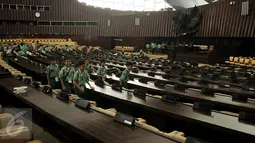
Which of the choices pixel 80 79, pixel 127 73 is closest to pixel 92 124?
pixel 80 79

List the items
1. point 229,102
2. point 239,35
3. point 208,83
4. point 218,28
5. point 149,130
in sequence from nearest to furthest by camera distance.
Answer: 1. point 149,130
2. point 229,102
3. point 208,83
4. point 239,35
5. point 218,28

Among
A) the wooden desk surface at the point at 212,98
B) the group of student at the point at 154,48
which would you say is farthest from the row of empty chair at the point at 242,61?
the wooden desk surface at the point at 212,98

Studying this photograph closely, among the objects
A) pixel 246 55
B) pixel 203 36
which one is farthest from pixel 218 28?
pixel 246 55

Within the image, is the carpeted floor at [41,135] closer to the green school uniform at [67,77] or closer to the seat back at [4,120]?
the seat back at [4,120]

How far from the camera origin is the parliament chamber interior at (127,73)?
336cm

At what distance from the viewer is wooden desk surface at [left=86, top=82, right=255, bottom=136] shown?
128 inches

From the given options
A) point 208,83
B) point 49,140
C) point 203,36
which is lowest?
point 49,140

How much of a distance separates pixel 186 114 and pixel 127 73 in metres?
2.81

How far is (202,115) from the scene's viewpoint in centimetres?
377

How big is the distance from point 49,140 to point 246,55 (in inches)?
596

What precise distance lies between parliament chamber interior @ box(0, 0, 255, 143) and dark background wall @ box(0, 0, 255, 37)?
0.08m

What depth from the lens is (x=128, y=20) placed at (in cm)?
2338

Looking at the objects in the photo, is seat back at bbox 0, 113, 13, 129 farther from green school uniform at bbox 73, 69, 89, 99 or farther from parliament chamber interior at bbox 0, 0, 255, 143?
green school uniform at bbox 73, 69, 89, 99

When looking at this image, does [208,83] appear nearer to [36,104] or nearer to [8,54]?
[36,104]
